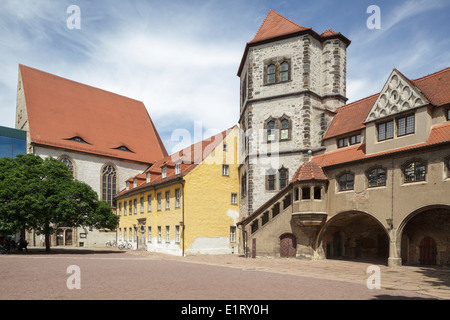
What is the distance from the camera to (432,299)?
10.6m

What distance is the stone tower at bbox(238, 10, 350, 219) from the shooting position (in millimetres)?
28844

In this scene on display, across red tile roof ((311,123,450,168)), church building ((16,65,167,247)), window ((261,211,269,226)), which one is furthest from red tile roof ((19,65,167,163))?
red tile roof ((311,123,450,168))

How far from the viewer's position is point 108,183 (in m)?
50.0

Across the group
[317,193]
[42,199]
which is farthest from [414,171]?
[42,199]

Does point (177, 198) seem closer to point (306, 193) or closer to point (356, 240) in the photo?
point (306, 193)

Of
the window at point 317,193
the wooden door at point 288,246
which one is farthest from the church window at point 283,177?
the wooden door at point 288,246

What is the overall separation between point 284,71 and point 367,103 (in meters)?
7.06

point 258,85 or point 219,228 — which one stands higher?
point 258,85

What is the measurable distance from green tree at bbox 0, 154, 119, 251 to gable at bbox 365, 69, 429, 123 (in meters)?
22.7

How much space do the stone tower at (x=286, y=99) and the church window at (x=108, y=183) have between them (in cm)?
2462
